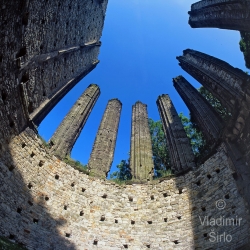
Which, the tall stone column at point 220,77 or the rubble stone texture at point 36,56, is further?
the tall stone column at point 220,77

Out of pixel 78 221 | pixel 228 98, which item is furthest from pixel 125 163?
pixel 78 221

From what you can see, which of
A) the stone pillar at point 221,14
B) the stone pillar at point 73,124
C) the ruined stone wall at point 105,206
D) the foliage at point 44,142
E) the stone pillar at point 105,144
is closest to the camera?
the ruined stone wall at point 105,206

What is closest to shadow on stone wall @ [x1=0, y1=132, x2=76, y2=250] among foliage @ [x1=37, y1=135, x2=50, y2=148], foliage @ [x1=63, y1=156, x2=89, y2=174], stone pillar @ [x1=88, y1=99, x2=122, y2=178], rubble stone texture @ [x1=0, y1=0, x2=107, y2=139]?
rubble stone texture @ [x1=0, y1=0, x2=107, y2=139]

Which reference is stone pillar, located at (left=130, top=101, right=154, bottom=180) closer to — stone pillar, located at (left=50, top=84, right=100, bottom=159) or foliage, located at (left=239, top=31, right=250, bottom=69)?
stone pillar, located at (left=50, top=84, right=100, bottom=159)

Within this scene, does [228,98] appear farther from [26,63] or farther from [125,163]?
[125,163]

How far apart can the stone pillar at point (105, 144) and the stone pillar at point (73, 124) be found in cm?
108

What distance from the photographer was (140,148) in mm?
13094

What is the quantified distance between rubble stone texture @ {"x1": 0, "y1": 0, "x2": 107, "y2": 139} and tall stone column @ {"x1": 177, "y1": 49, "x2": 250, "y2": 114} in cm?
804

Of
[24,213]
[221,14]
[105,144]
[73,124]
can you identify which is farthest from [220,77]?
[24,213]

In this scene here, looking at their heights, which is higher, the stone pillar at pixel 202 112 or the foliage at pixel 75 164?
the stone pillar at pixel 202 112

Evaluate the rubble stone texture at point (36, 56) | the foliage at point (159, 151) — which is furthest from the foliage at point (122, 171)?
the rubble stone texture at point (36, 56)

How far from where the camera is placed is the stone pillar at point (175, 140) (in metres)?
11.2

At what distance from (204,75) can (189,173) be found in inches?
305

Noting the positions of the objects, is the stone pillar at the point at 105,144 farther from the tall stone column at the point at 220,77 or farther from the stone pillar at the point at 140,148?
the tall stone column at the point at 220,77
